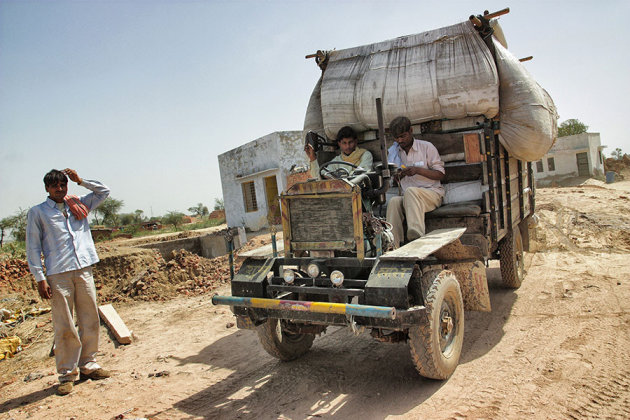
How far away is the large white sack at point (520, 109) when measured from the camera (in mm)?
4703

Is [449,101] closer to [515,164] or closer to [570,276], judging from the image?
[515,164]

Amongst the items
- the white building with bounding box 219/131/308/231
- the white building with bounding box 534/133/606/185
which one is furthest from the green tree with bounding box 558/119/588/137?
the white building with bounding box 219/131/308/231

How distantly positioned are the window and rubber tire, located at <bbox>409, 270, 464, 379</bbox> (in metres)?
16.9

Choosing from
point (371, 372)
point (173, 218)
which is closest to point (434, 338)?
point (371, 372)

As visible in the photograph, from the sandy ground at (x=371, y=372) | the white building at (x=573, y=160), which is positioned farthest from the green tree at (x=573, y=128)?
the sandy ground at (x=371, y=372)

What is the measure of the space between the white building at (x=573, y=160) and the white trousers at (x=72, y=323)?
3114 centimetres

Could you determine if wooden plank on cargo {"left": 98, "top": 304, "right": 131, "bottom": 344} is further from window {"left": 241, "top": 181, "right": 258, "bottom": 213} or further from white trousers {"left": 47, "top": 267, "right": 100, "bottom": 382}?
window {"left": 241, "top": 181, "right": 258, "bottom": 213}

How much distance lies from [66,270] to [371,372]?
3.06 m

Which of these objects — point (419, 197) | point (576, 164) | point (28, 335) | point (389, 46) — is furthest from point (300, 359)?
point (576, 164)

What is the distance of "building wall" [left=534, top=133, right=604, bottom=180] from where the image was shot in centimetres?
2855

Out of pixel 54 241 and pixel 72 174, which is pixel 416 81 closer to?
pixel 72 174

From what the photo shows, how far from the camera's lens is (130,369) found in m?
4.56

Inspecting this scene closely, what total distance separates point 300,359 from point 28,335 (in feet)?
14.7

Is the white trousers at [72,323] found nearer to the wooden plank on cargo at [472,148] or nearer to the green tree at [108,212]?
the wooden plank on cargo at [472,148]
